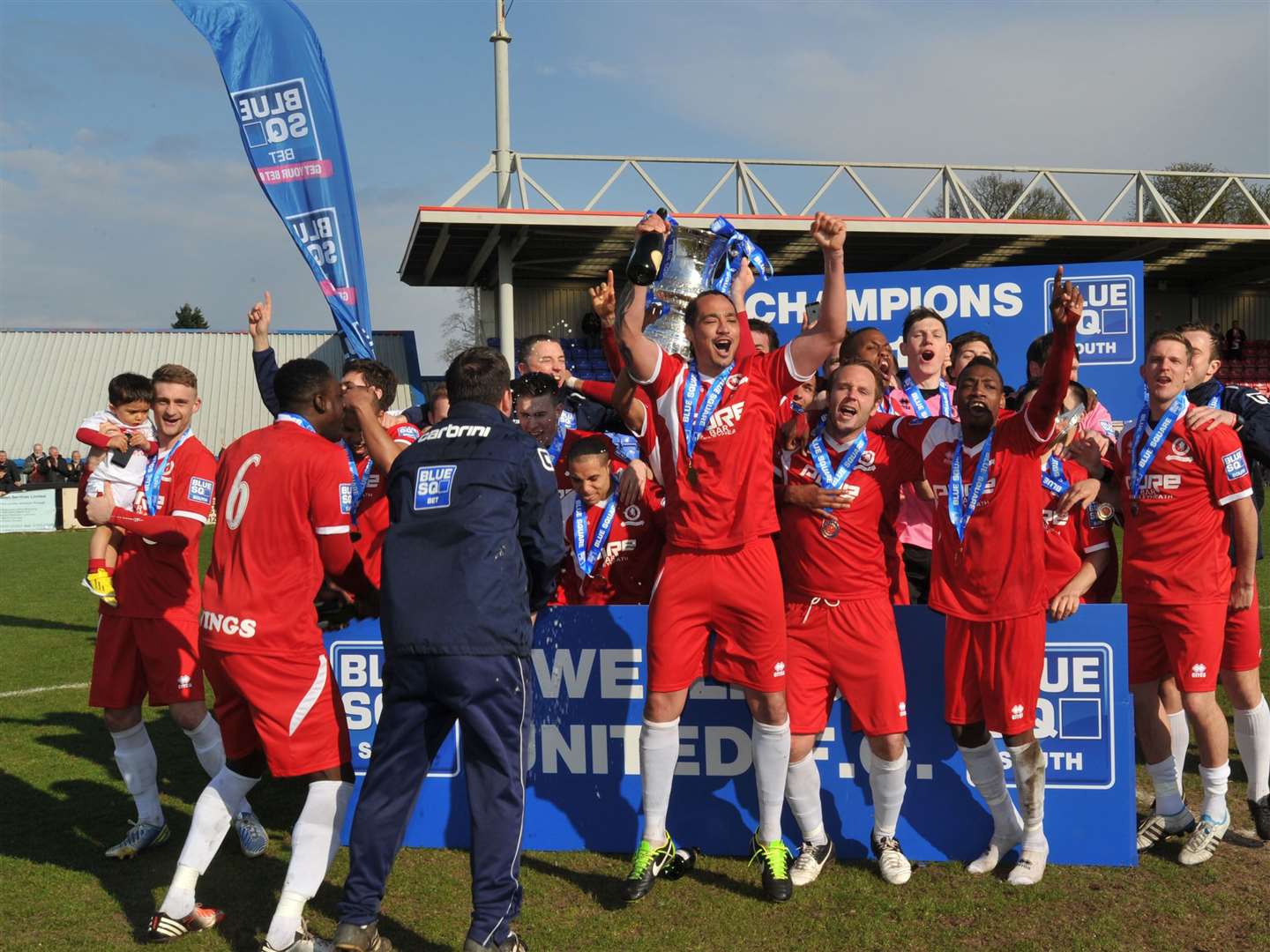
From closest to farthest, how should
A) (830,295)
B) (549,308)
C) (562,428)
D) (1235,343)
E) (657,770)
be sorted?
1. (830,295)
2. (657,770)
3. (562,428)
4. (549,308)
5. (1235,343)

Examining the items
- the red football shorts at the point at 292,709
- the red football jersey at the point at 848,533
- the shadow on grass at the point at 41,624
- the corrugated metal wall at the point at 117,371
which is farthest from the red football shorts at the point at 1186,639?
the corrugated metal wall at the point at 117,371

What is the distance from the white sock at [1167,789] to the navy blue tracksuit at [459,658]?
118 inches

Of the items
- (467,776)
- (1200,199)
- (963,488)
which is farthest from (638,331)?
(1200,199)

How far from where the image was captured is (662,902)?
4488mm

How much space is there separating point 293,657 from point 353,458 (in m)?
1.98

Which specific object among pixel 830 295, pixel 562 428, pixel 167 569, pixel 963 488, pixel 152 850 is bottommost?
pixel 152 850

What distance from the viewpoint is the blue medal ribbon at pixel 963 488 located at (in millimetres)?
4551

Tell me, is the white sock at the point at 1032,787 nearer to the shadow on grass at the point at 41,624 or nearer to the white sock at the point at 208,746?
the white sock at the point at 208,746

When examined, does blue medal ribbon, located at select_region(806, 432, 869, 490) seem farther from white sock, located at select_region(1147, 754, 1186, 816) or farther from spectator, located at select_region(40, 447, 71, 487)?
spectator, located at select_region(40, 447, 71, 487)

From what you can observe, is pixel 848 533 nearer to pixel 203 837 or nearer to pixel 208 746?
pixel 203 837

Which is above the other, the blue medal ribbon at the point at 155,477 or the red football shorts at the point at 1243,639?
the blue medal ribbon at the point at 155,477

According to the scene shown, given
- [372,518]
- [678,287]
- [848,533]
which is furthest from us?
[678,287]

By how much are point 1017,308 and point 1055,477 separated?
7.06m

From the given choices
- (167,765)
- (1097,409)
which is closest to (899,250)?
(1097,409)
